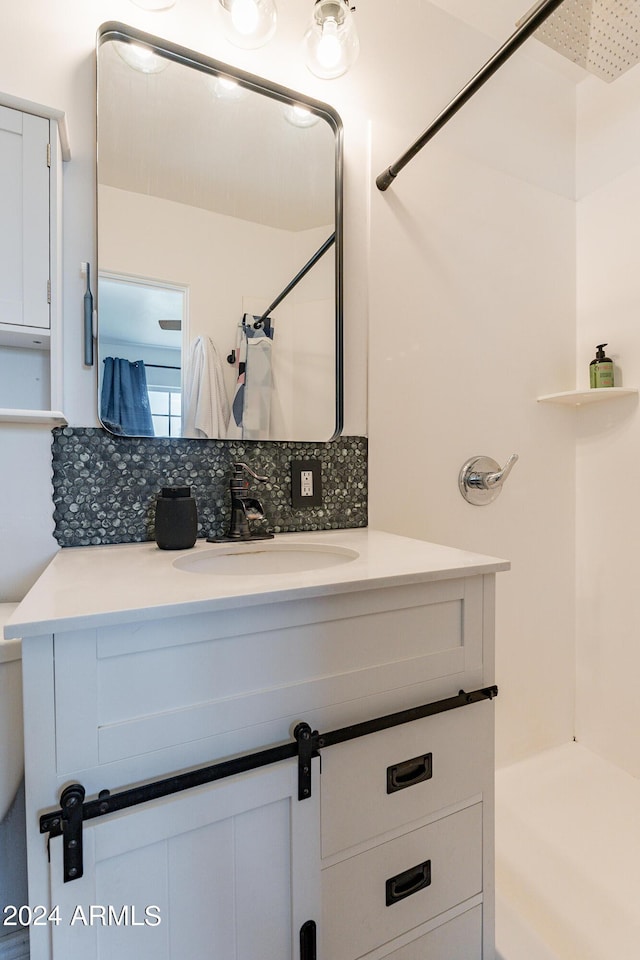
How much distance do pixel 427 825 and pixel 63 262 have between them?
1257 mm

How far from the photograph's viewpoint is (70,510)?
959 mm

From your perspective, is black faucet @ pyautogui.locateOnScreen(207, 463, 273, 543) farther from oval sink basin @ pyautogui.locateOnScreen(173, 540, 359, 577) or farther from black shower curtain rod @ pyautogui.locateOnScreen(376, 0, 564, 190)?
black shower curtain rod @ pyautogui.locateOnScreen(376, 0, 564, 190)

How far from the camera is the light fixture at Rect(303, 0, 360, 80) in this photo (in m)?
1.08

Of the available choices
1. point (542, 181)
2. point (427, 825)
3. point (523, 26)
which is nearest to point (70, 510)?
point (427, 825)

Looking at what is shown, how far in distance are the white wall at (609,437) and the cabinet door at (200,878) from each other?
1.34 m

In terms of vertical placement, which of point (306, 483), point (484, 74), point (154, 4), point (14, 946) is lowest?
point (14, 946)

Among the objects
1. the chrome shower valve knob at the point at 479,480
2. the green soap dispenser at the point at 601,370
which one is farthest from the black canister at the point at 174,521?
the green soap dispenser at the point at 601,370

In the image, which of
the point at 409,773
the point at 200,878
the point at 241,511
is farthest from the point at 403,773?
the point at 241,511

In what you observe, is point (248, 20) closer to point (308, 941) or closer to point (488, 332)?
point (488, 332)

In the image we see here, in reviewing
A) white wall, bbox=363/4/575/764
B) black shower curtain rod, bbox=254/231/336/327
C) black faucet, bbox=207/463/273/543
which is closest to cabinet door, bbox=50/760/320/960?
black faucet, bbox=207/463/273/543

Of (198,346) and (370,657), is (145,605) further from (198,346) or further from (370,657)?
(198,346)

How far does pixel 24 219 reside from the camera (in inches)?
34.4

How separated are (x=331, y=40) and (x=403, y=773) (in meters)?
1.54

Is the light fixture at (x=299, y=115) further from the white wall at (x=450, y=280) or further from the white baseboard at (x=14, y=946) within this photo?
the white baseboard at (x=14, y=946)
